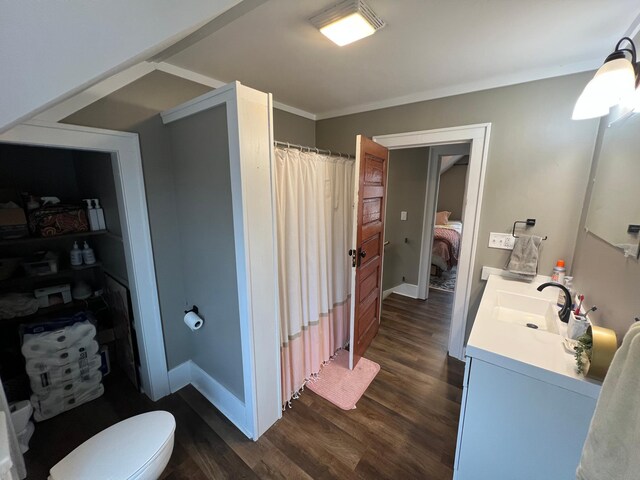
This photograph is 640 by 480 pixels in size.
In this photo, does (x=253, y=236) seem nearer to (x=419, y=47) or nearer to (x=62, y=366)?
(x=419, y=47)

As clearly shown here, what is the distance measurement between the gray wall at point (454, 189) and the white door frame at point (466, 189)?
498 cm

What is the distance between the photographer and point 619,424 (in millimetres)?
623

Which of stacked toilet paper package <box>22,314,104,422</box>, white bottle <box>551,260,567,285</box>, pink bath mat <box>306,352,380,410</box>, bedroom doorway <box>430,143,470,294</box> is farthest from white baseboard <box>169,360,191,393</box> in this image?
white bottle <box>551,260,567,285</box>

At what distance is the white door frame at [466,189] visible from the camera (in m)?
2.03

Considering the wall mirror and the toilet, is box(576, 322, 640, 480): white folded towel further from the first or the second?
the toilet

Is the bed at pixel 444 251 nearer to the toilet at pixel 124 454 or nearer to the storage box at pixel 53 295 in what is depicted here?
the toilet at pixel 124 454

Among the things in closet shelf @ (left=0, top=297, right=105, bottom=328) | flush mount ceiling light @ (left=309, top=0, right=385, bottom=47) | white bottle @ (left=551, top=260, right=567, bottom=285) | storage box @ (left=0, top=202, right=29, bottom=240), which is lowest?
closet shelf @ (left=0, top=297, right=105, bottom=328)

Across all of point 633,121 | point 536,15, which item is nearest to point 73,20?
point 536,15

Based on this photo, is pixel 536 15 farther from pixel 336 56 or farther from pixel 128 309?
pixel 128 309

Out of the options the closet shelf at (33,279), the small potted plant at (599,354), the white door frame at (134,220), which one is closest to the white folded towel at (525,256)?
the small potted plant at (599,354)

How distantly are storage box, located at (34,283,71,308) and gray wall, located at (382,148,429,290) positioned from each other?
3.30 meters

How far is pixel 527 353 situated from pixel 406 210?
8.96ft

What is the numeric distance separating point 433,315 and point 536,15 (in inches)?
116

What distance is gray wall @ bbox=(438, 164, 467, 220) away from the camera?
661 centimetres
